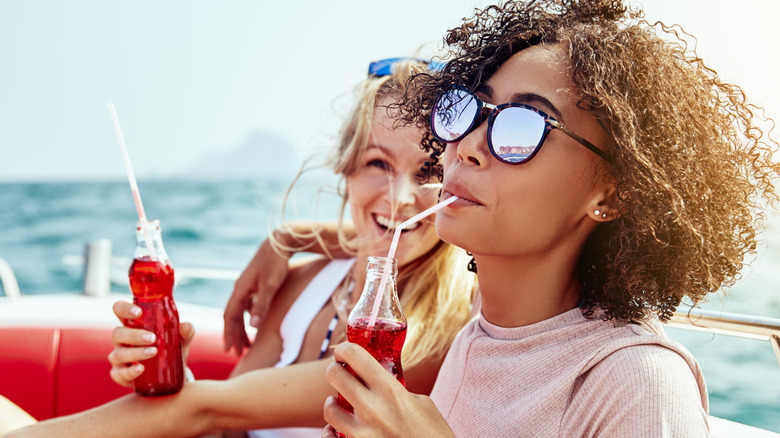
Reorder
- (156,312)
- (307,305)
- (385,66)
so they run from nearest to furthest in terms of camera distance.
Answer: (156,312) < (385,66) < (307,305)

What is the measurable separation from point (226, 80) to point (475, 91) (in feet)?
140

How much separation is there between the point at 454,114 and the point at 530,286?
43 centimetres

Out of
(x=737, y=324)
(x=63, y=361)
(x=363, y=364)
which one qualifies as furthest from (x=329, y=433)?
(x=63, y=361)

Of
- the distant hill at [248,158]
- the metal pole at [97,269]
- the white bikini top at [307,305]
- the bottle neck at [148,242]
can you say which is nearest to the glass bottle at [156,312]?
the bottle neck at [148,242]

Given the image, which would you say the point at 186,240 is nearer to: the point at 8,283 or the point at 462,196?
the point at 8,283

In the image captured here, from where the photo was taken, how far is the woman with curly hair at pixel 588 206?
1257 mm

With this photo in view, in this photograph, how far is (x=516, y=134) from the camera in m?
1.28

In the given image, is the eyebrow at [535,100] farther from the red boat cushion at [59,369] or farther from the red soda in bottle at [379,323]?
the red boat cushion at [59,369]

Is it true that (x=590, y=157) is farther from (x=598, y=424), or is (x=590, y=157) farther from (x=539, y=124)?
(x=598, y=424)

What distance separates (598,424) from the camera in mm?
1165

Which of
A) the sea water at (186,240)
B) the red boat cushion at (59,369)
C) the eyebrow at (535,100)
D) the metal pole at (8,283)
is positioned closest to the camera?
the eyebrow at (535,100)

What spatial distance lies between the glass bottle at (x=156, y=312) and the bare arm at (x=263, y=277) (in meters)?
0.69

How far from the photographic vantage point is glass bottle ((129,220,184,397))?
70.5 inches

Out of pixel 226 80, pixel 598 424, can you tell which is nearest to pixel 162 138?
pixel 226 80
